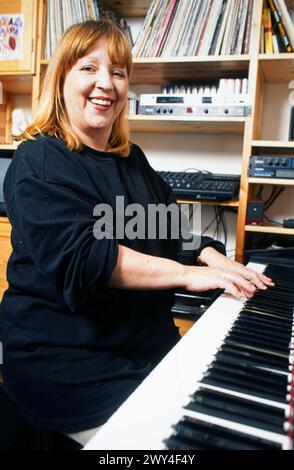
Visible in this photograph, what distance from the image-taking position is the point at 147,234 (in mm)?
1072

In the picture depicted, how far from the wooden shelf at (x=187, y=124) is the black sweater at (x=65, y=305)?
785 mm

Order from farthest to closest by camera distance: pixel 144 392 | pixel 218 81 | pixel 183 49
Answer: pixel 218 81 → pixel 183 49 → pixel 144 392

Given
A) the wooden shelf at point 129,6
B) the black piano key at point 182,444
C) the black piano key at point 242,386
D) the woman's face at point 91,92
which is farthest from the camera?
the wooden shelf at point 129,6

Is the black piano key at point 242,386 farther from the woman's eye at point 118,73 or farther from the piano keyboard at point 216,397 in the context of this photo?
the woman's eye at point 118,73

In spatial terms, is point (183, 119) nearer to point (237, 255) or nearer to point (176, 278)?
point (237, 255)

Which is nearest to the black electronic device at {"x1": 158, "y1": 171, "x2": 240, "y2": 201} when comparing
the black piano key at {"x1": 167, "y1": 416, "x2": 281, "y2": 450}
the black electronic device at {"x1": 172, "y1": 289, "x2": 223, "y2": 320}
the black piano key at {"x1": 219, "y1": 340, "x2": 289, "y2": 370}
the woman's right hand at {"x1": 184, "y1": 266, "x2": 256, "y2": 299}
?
the black electronic device at {"x1": 172, "y1": 289, "x2": 223, "y2": 320}

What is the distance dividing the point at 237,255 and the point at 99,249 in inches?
39.4

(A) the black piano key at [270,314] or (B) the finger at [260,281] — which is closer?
(A) the black piano key at [270,314]

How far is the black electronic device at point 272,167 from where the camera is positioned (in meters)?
1.52

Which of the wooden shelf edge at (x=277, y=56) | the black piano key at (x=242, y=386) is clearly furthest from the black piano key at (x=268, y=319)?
the wooden shelf edge at (x=277, y=56)

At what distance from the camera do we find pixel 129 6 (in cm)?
189

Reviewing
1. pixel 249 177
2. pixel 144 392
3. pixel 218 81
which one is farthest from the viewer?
pixel 218 81

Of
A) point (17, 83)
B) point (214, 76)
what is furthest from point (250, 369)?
point (17, 83)

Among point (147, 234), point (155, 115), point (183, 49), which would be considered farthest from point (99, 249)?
point (183, 49)
